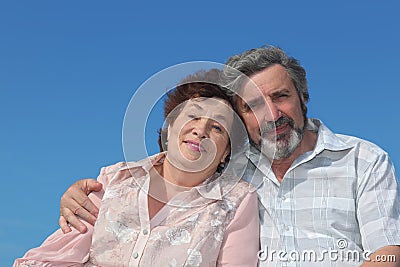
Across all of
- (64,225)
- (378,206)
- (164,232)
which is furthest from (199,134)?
(378,206)

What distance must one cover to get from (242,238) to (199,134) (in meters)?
0.58

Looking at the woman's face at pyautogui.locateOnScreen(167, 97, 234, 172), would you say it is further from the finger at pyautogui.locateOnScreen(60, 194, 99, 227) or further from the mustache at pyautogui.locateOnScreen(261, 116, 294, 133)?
the finger at pyautogui.locateOnScreen(60, 194, 99, 227)

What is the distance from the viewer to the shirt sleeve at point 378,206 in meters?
2.94

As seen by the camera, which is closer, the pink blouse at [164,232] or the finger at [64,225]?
the pink blouse at [164,232]

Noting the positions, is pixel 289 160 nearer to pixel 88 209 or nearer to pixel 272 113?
pixel 272 113

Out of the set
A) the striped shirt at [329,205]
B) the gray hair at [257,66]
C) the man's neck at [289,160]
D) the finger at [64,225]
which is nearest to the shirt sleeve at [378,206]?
the striped shirt at [329,205]

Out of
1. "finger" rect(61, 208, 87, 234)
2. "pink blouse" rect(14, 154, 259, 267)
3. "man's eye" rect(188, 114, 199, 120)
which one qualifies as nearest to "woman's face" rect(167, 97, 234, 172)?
"man's eye" rect(188, 114, 199, 120)

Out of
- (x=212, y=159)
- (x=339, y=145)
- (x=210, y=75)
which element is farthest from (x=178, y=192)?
(x=339, y=145)

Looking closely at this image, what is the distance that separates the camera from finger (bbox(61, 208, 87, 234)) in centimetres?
299

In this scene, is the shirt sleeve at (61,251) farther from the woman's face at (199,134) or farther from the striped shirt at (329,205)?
the striped shirt at (329,205)

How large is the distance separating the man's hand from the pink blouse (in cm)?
4

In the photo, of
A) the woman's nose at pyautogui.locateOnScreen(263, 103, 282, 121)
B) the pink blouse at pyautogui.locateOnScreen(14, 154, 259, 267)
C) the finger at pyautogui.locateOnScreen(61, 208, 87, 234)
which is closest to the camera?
the pink blouse at pyautogui.locateOnScreen(14, 154, 259, 267)

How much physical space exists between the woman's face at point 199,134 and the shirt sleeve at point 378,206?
0.79 m

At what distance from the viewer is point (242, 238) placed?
117 inches
